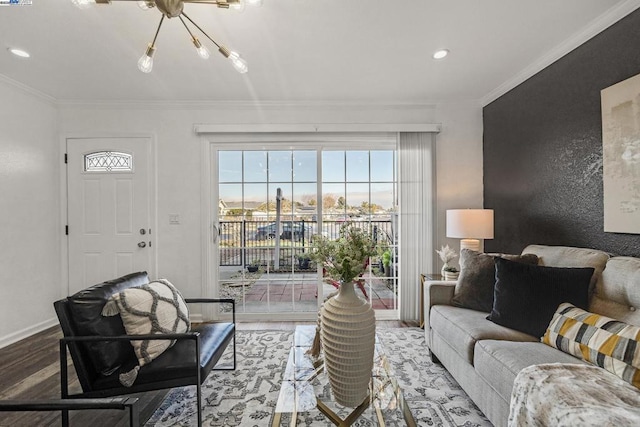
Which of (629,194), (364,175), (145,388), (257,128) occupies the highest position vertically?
(257,128)

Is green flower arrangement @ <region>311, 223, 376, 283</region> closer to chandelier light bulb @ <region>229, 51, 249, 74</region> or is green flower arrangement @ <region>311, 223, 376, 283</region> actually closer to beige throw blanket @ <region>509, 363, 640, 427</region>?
beige throw blanket @ <region>509, 363, 640, 427</region>

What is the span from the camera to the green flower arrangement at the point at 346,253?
1505mm

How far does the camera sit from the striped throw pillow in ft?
4.13

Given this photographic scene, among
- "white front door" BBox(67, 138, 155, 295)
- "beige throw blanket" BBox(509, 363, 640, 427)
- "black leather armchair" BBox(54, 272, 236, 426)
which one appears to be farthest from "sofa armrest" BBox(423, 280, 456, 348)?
"white front door" BBox(67, 138, 155, 295)

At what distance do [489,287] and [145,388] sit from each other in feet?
7.71

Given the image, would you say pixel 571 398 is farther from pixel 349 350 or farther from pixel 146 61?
pixel 146 61

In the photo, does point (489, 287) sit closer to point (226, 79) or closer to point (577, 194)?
point (577, 194)

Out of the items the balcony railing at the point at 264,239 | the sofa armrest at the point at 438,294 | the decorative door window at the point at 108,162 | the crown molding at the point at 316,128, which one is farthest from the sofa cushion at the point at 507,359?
the decorative door window at the point at 108,162

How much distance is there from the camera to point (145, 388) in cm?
153

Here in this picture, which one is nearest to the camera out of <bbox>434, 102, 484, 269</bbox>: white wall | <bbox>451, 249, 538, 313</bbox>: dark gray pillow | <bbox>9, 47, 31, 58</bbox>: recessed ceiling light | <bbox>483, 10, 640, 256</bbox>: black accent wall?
<bbox>483, 10, 640, 256</bbox>: black accent wall

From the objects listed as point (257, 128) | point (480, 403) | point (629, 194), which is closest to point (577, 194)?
point (629, 194)

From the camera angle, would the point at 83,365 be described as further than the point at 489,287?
No

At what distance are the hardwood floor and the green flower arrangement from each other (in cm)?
148

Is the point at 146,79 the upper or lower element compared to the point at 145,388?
upper
